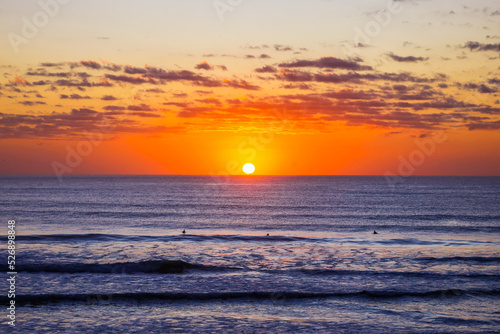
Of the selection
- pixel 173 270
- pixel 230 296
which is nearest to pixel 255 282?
pixel 230 296

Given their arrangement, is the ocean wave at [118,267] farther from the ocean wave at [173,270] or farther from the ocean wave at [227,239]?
the ocean wave at [227,239]

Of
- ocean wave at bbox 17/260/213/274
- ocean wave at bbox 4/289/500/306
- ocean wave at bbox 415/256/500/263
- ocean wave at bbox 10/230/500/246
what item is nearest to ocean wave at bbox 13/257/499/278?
ocean wave at bbox 17/260/213/274

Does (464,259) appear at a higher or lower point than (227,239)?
higher

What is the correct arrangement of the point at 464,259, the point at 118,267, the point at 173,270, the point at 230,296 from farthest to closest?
the point at 464,259 < the point at 118,267 < the point at 173,270 < the point at 230,296

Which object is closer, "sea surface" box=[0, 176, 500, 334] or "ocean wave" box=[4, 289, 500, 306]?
"sea surface" box=[0, 176, 500, 334]

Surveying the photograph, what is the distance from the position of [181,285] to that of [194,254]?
10.2 meters

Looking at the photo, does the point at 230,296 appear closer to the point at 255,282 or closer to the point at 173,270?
the point at 255,282

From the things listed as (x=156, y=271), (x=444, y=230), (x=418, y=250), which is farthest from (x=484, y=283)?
(x=444, y=230)

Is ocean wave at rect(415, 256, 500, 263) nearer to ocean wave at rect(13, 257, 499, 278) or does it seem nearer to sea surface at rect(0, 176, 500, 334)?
sea surface at rect(0, 176, 500, 334)

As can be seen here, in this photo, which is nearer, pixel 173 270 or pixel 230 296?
pixel 230 296

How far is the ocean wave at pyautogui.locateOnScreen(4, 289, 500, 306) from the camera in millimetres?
21453

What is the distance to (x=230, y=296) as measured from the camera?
22406 millimetres

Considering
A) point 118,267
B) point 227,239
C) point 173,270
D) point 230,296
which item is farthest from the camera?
point 227,239

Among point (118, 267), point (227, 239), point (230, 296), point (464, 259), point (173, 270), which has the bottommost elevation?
point (230, 296)
